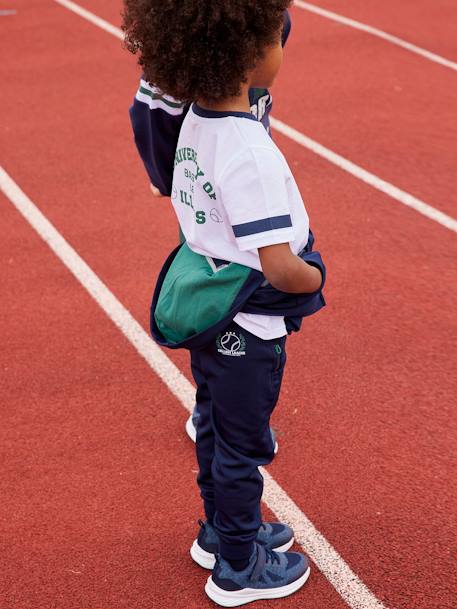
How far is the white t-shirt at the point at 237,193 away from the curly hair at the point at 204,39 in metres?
0.12

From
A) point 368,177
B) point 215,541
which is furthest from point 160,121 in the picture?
point 368,177

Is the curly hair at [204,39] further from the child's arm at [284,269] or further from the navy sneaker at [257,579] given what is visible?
the navy sneaker at [257,579]

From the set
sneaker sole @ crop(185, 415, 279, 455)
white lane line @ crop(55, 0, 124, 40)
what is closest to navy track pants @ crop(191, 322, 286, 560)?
sneaker sole @ crop(185, 415, 279, 455)

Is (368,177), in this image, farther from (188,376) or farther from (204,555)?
(204,555)

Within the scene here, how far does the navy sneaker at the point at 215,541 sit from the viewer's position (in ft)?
11.8

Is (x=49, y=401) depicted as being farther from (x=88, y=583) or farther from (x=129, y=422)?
(x=88, y=583)

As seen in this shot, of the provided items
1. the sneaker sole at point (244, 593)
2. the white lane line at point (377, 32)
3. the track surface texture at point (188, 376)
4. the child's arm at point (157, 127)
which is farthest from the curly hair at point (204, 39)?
the white lane line at point (377, 32)

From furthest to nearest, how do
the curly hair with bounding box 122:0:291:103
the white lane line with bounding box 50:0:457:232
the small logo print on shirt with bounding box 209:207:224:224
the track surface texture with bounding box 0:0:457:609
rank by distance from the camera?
the white lane line with bounding box 50:0:457:232 < the track surface texture with bounding box 0:0:457:609 < the small logo print on shirt with bounding box 209:207:224:224 < the curly hair with bounding box 122:0:291:103

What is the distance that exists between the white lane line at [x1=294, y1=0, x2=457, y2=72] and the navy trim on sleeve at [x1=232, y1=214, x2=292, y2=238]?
7.49 meters

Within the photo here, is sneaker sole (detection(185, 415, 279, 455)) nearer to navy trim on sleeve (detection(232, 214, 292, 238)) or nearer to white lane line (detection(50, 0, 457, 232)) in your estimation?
navy trim on sleeve (detection(232, 214, 292, 238))

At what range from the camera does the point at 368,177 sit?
709 centimetres

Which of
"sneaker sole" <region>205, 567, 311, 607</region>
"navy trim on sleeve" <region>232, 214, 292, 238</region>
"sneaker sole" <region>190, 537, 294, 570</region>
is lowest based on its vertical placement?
"sneaker sole" <region>190, 537, 294, 570</region>

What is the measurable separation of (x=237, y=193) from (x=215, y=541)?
1612 mm

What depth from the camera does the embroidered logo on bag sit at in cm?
291
